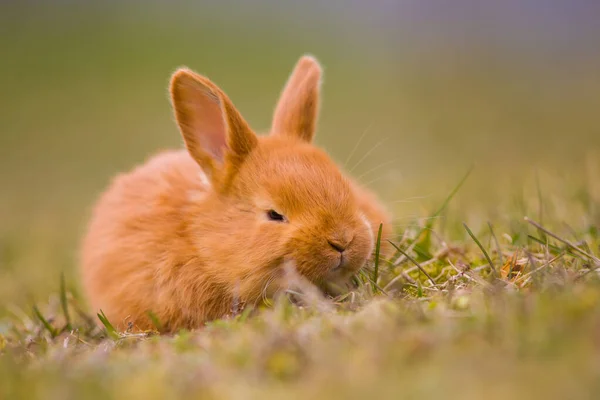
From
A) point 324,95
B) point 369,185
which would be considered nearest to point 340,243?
point 369,185

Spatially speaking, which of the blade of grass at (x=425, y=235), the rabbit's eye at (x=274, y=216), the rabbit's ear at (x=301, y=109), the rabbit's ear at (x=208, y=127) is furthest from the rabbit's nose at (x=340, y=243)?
the rabbit's ear at (x=301, y=109)

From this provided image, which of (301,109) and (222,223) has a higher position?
(301,109)

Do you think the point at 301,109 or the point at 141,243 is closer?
the point at 141,243

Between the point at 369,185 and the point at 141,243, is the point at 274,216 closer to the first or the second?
the point at 141,243

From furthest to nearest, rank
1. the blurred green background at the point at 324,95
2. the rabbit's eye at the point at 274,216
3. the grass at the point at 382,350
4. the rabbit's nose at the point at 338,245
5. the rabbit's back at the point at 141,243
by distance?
the blurred green background at the point at 324,95, the rabbit's back at the point at 141,243, the rabbit's eye at the point at 274,216, the rabbit's nose at the point at 338,245, the grass at the point at 382,350

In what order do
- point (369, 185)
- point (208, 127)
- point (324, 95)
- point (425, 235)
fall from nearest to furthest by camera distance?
point (208, 127)
point (425, 235)
point (369, 185)
point (324, 95)

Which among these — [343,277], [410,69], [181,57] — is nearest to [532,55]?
[410,69]

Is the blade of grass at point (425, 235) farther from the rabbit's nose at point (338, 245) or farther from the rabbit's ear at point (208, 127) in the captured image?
the rabbit's ear at point (208, 127)
